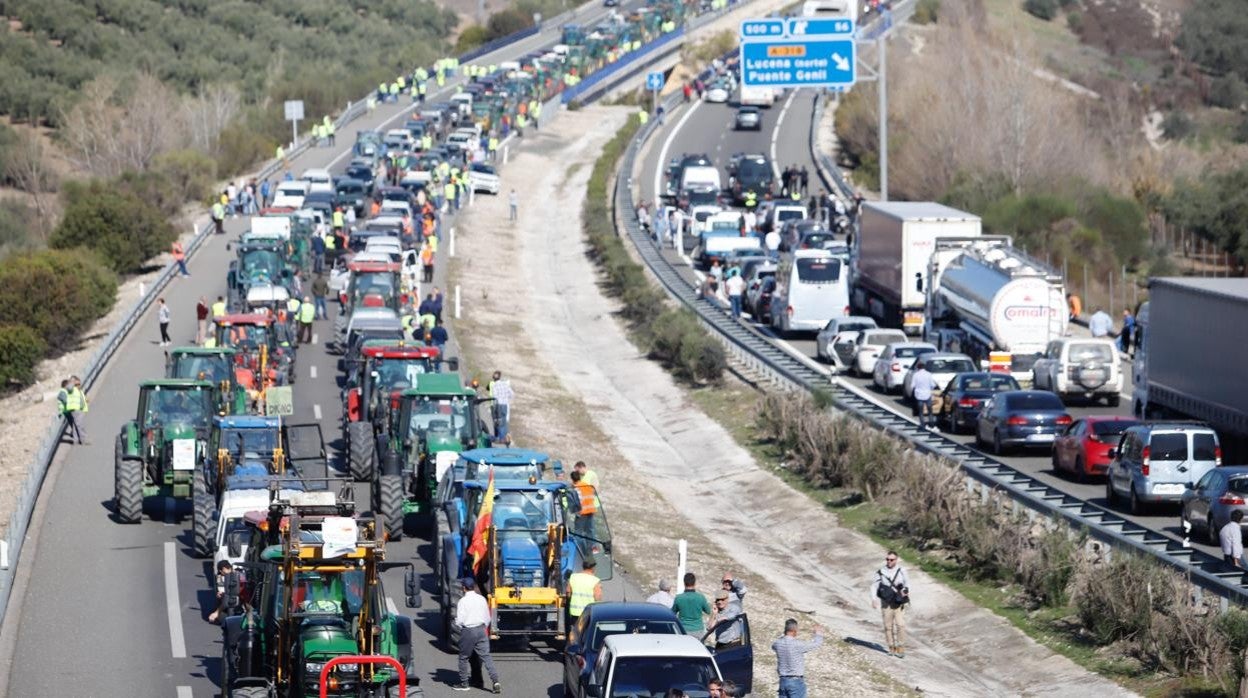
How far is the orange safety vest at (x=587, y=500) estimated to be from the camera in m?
26.0

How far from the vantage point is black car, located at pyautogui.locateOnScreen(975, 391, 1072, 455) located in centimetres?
3819

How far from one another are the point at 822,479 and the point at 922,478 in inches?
221

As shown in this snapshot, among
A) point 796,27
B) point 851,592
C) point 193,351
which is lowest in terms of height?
point 851,592

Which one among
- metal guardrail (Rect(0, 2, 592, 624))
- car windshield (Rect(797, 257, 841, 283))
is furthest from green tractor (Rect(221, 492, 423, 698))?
car windshield (Rect(797, 257, 841, 283))

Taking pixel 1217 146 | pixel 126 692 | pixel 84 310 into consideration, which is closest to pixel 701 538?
pixel 126 692

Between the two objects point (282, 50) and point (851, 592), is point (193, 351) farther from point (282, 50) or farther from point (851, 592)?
point (282, 50)

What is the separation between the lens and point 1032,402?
3866cm

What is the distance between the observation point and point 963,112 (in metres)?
83.4

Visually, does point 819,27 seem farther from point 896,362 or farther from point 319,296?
point 896,362

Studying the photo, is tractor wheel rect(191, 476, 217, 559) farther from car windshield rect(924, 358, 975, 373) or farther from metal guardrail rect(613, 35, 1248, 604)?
car windshield rect(924, 358, 975, 373)

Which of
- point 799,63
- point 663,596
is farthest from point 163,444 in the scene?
point 799,63

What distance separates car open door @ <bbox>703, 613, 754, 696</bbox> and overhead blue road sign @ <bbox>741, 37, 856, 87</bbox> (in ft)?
136

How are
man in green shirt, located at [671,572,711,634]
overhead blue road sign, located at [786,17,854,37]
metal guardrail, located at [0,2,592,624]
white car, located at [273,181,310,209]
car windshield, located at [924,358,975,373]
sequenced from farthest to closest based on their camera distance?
white car, located at [273,181,310,209]
overhead blue road sign, located at [786,17,854,37]
car windshield, located at [924,358,975,373]
metal guardrail, located at [0,2,592,624]
man in green shirt, located at [671,572,711,634]

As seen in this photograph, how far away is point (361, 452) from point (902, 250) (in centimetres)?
2167
